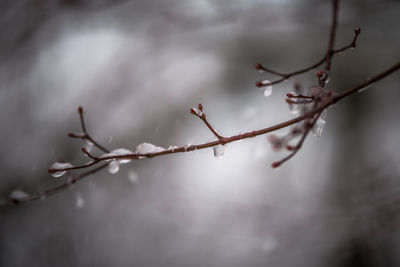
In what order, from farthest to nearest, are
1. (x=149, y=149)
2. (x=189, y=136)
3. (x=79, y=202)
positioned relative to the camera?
(x=189, y=136) → (x=79, y=202) → (x=149, y=149)

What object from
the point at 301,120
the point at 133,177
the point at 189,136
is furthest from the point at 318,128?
the point at 189,136

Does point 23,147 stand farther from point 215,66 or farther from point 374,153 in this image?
point 374,153

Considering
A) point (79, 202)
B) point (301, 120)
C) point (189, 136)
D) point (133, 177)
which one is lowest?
point (301, 120)

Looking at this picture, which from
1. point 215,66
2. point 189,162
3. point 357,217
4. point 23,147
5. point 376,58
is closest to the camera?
point 357,217

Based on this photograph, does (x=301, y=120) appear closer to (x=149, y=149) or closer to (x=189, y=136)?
(x=149, y=149)

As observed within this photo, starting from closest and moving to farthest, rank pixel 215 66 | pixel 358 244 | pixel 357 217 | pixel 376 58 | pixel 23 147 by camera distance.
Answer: pixel 357 217, pixel 23 147, pixel 358 244, pixel 376 58, pixel 215 66

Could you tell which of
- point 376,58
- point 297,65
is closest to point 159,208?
point 297,65

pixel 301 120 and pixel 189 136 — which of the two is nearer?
pixel 301 120
